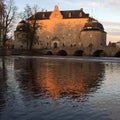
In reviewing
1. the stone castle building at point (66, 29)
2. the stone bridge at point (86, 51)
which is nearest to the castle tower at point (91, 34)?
the stone castle building at point (66, 29)

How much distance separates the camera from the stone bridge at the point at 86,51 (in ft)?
258

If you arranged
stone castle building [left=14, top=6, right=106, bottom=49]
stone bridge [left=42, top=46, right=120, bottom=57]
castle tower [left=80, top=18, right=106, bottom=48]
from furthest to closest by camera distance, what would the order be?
Result: stone castle building [left=14, top=6, right=106, bottom=49] → castle tower [left=80, top=18, right=106, bottom=48] → stone bridge [left=42, top=46, right=120, bottom=57]

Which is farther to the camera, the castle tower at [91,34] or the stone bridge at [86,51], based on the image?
the castle tower at [91,34]

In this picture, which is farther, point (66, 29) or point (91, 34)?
point (66, 29)

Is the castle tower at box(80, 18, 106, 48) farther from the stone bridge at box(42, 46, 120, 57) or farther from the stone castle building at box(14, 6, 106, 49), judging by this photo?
the stone bridge at box(42, 46, 120, 57)

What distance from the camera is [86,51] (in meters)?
82.2

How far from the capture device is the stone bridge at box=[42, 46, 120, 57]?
3092 inches

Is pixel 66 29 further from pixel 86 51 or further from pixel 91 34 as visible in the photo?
pixel 86 51

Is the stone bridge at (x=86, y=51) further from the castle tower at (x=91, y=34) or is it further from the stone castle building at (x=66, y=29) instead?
the stone castle building at (x=66, y=29)

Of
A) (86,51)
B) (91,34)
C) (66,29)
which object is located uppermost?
(66,29)

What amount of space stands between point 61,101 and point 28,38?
6948 cm

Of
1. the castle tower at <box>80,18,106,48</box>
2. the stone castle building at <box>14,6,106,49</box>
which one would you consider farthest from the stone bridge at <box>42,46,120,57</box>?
the stone castle building at <box>14,6,106,49</box>

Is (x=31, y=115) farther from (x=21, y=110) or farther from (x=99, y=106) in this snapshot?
(x=99, y=106)

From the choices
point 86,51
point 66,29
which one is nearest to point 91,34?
point 86,51
